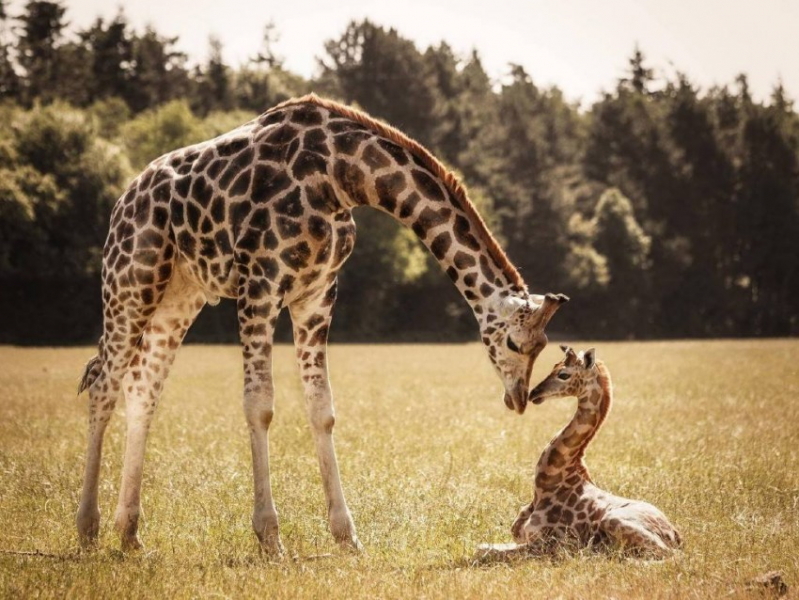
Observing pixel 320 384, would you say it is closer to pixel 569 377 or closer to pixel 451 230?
pixel 451 230

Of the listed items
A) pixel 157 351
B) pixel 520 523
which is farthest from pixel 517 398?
pixel 157 351

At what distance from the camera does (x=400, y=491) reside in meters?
9.97

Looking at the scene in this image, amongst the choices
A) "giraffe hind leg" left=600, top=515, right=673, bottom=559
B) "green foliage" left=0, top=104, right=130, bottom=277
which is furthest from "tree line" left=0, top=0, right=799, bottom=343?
"giraffe hind leg" left=600, top=515, right=673, bottom=559

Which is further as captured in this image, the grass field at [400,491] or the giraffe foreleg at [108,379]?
the giraffe foreleg at [108,379]

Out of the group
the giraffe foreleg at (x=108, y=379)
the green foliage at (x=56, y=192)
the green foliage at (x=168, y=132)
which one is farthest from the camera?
the green foliage at (x=168, y=132)

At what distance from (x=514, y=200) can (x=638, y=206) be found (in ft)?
35.8

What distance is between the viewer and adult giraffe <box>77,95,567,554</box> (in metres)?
7.61

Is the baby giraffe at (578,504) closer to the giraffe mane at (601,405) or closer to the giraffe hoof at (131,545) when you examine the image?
the giraffe mane at (601,405)

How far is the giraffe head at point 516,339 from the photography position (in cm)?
714

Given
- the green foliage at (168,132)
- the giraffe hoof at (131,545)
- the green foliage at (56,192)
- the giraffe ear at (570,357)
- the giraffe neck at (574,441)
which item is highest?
the green foliage at (168,132)

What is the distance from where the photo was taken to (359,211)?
51.2 meters

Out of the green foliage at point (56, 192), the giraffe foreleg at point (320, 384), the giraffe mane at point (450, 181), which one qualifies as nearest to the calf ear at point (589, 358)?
the giraffe mane at point (450, 181)

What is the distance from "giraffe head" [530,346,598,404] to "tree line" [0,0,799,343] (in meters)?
39.6

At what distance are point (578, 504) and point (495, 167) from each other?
55811mm
